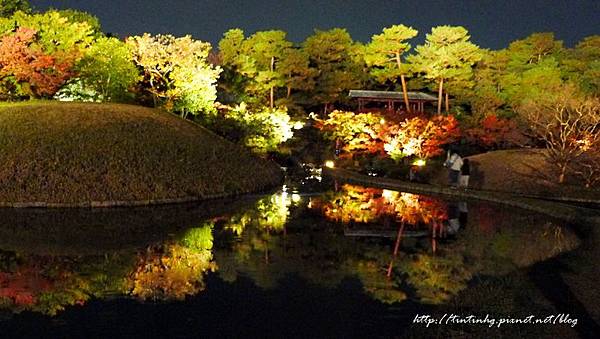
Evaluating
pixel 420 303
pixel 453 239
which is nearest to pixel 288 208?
pixel 453 239

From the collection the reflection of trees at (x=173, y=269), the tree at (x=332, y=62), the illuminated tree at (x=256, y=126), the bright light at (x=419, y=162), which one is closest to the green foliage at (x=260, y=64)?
the tree at (x=332, y=62)

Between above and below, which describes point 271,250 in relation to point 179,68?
below

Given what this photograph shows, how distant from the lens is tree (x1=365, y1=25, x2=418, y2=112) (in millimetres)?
52531

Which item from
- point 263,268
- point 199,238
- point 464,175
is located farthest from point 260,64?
point 263,268

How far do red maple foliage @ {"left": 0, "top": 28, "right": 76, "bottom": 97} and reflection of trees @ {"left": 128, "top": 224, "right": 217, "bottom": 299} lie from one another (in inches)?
935

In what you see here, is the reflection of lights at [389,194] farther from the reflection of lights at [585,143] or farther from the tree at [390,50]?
the tree at [390,50]

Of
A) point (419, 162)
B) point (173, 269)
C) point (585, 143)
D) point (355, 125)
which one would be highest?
point (355, 125)

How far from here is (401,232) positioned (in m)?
20.0

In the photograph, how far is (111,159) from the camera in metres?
28.4

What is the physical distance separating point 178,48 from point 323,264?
97.7ft

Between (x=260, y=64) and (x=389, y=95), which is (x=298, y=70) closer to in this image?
(x=260, y=64)

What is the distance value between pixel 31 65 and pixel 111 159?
12381mm

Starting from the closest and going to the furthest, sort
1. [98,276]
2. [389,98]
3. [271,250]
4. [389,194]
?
[98,276]
[271,250]
[389,194]
[389,98]

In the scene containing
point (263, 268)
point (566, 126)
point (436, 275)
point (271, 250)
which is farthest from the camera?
point (566, 126)
